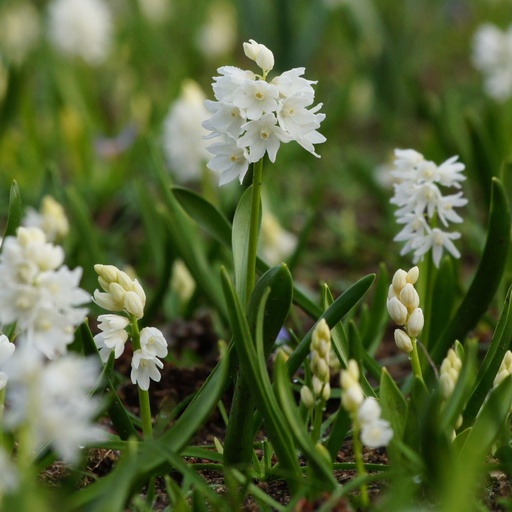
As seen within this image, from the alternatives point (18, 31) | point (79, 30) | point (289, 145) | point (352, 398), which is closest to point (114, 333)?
point (352, 398)

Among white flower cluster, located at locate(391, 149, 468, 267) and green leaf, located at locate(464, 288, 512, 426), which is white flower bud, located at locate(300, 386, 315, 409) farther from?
white flower cluster, located at locate(391, 149, 468, 267)

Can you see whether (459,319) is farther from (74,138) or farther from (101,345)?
(74,138)

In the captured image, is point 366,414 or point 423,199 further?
point 423,199

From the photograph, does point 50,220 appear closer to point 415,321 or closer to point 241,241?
point 241,241

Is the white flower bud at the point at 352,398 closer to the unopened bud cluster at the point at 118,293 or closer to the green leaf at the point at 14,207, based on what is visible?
the unopened bud cluster at the point at 118,293

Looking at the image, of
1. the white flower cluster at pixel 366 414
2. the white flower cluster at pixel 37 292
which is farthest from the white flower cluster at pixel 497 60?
the white flower cluster at pixel 37 292

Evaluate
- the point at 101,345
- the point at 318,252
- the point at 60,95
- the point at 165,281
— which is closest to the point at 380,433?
the point at 101,345
